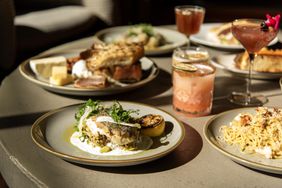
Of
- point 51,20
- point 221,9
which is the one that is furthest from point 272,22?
point 221,9

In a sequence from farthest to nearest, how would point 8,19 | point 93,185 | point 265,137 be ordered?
point 8,19 → point 265,137 → point 93,185

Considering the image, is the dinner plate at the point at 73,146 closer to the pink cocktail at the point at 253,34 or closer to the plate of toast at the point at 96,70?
the plate of toast at the point at 96,70

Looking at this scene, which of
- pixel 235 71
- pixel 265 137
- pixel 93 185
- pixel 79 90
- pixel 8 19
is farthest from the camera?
pixel 8 19

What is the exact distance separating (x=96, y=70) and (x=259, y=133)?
669mm

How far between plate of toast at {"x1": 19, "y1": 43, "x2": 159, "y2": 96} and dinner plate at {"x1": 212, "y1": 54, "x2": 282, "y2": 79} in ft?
0.81

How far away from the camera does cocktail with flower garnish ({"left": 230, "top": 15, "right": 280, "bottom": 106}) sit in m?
1.34

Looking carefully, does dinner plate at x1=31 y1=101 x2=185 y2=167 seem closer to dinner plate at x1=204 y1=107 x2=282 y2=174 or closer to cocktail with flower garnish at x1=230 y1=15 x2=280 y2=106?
dinner plate at x1=204 y1=107 x2=282 y2=174

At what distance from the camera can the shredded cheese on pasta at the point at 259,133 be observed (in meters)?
1.03

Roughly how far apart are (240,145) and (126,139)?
27 cm

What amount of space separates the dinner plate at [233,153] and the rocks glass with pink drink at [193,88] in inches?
4.4

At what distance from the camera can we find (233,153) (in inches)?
40.9

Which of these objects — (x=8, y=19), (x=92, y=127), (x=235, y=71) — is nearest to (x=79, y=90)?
(x=92, y=127)

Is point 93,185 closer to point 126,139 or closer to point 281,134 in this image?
point 126,139

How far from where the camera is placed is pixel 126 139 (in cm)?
104
